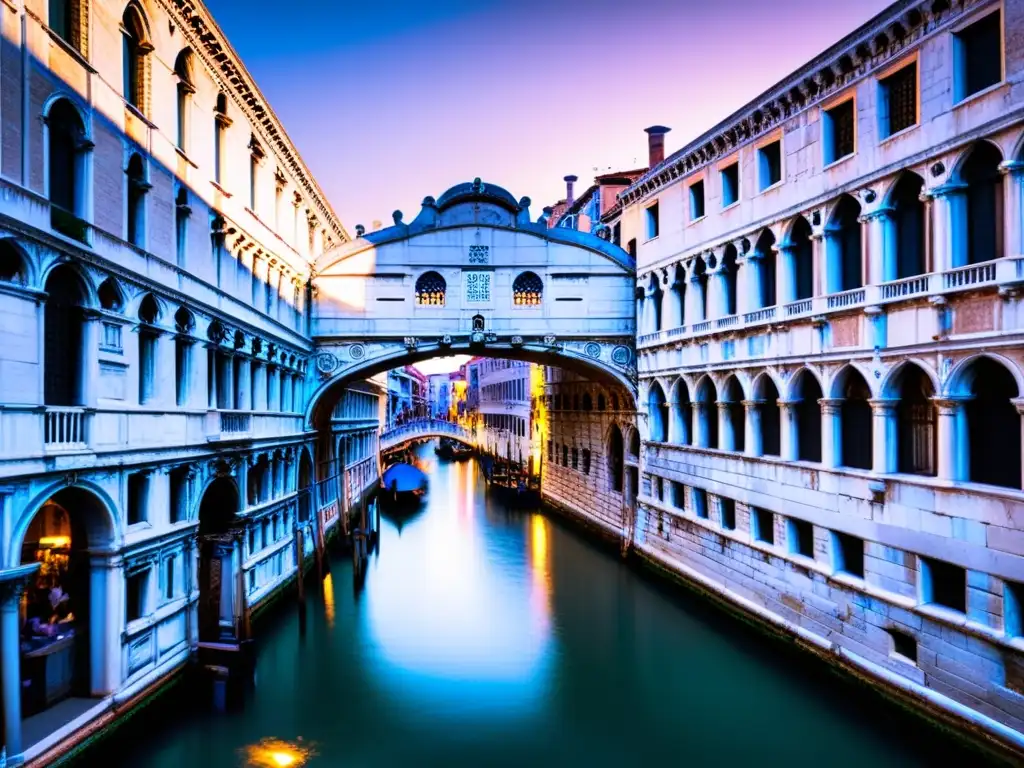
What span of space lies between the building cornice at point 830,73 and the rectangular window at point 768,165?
0.27 meters

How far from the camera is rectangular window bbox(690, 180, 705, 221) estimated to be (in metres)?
14.1

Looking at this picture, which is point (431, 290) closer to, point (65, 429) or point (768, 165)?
point (768, 165)

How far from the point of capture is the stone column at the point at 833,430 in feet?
32.4

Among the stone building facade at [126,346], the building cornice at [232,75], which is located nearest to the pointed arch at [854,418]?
the stone building facade at [126,346]

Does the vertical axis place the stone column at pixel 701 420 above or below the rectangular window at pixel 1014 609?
above

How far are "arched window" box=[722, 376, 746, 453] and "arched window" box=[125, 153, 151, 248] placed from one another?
30.4 ft

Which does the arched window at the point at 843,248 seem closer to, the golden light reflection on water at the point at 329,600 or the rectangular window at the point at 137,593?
the rectangular window at the point at 137,593


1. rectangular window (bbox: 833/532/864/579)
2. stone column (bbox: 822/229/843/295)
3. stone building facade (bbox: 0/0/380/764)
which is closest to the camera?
stone building facade (bbox: 0/0/380/764)

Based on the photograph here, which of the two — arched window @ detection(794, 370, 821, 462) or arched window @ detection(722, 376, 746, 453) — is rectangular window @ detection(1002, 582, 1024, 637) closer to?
arched window @ detection(794, 370, 821, 462)

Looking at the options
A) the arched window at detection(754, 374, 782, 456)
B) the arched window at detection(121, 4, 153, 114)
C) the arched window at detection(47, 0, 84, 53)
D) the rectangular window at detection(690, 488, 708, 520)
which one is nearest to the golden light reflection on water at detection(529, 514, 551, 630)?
the rectangular window at detection(690, 488, 708, 520)

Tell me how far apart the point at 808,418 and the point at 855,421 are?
1.03m

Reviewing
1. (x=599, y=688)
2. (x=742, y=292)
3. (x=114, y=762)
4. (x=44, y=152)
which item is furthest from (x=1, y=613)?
(x=742, y=292)

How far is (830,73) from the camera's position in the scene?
1000 cm

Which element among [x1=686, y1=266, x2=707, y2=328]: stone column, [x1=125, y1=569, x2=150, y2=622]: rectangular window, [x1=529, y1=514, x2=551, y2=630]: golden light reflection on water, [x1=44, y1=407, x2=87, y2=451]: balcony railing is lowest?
[x1=529, y1=514, x2=551, y2=630]: golden light reflection on water
